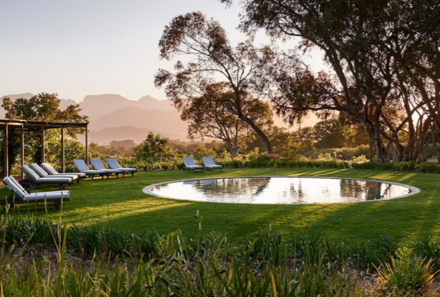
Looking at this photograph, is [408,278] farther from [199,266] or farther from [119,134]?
[119,134]

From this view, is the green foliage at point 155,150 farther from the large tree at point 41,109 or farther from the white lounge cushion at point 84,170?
the large tree at point 41,109

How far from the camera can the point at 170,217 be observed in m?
6.92

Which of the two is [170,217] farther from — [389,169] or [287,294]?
[389,169]

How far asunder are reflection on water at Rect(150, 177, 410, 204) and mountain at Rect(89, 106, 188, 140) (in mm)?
138611

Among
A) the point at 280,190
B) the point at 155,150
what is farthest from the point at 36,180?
the point at 155,150

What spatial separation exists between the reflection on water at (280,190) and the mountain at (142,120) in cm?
13861

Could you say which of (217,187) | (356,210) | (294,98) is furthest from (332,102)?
(356,210)

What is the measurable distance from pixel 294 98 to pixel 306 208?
1384 cm

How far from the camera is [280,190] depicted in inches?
424

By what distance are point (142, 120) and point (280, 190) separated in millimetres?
151948

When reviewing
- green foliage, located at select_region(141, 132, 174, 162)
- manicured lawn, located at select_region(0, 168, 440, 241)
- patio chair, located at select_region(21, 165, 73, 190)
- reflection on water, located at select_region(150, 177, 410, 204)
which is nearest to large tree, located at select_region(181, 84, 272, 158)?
green foliage, located at select_region(141, 132, 174, 162)

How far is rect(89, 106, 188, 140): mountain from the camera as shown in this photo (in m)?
155

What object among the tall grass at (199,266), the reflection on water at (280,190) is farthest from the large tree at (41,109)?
the tall grass at (199,266)

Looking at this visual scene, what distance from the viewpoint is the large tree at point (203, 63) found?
24.6 m
